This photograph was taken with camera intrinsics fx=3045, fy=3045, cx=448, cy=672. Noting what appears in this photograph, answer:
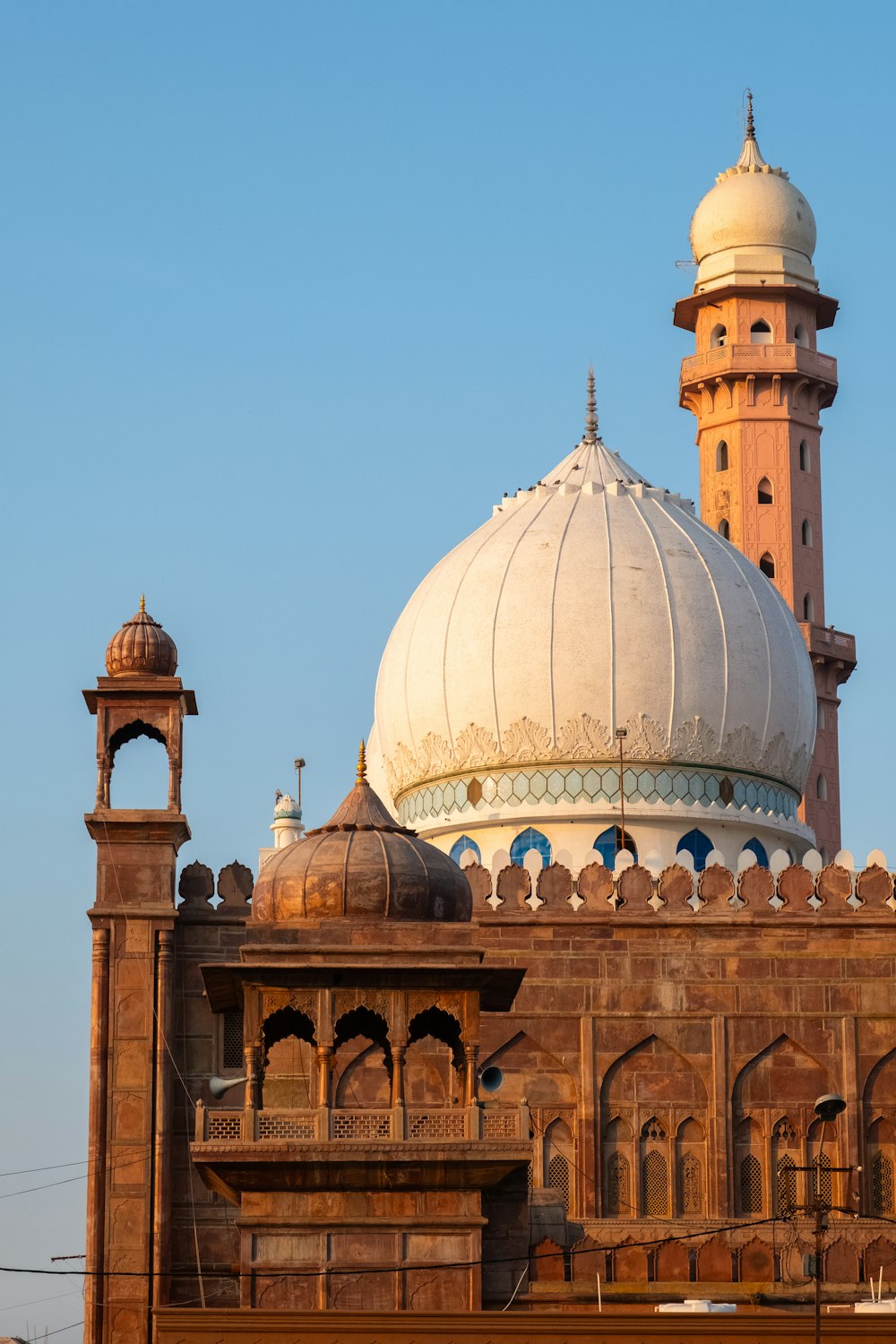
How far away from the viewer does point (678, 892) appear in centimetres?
2720

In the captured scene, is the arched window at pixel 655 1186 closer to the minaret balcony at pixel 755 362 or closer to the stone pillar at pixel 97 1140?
the stone pillar at pixel 97 1140

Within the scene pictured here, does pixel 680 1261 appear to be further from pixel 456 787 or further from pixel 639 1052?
pixel 456 787

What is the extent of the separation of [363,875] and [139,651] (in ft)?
14.5

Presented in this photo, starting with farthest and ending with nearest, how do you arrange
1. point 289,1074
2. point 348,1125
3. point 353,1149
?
point 289,1074
point 348,1125
point 353,1149

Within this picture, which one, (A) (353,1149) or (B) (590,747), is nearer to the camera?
(A) (353,1149)

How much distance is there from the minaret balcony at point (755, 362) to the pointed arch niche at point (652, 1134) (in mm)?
17006

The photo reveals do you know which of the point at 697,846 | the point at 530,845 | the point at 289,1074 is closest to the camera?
the point at 289,1074

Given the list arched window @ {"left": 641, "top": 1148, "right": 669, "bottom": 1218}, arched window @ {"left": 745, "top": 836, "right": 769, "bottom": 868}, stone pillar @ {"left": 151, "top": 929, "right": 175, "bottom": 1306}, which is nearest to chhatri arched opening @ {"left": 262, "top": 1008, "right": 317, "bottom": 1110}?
stone pillar @ {"left": 151, "top": 929, "right": 175, "bottom": 1306}

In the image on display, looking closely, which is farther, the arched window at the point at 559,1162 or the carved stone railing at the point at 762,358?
the carved stone railing at the point at 762,358

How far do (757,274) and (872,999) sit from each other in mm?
17517

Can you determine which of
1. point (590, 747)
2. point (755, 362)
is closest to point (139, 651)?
point (590, 747)

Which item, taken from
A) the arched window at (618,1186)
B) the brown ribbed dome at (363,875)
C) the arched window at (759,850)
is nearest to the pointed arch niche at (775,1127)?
the arched window at (618,1186)

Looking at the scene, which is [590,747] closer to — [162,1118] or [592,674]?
[592,674]

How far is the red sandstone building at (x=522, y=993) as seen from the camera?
67.7ft
